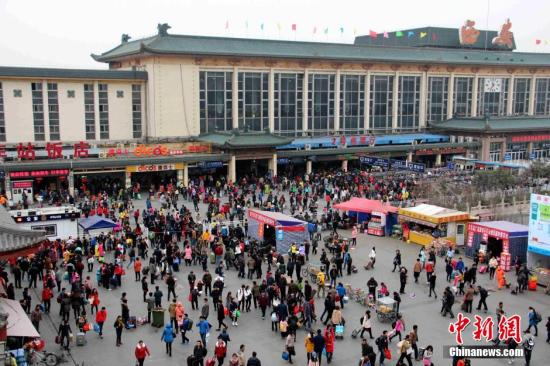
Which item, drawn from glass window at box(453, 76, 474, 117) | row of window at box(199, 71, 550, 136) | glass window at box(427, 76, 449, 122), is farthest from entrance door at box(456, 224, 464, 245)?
glass window at box(453, 76, 474, 117)

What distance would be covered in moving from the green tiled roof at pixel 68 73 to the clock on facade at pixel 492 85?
43.9 meters

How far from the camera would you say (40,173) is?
44031 mm

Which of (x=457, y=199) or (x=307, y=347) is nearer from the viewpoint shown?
(x=307, y=347)

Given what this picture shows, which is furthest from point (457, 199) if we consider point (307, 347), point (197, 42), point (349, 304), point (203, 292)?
point (197, 42)

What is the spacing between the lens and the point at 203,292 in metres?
25.0

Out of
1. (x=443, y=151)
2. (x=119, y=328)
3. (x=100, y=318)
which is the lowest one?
(x=119, y=328)

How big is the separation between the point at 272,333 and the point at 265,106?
134ft

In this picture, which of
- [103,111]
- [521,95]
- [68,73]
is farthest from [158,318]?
[521,95]

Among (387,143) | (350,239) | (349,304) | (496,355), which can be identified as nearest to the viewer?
(496,355)

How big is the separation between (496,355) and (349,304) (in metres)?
6.30

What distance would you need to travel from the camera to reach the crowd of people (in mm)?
19156

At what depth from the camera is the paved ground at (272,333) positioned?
62.5 feet

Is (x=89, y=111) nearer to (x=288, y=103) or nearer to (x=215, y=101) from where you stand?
(x=215, y=101)

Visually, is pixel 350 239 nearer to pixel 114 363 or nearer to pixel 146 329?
pixel 146 329
